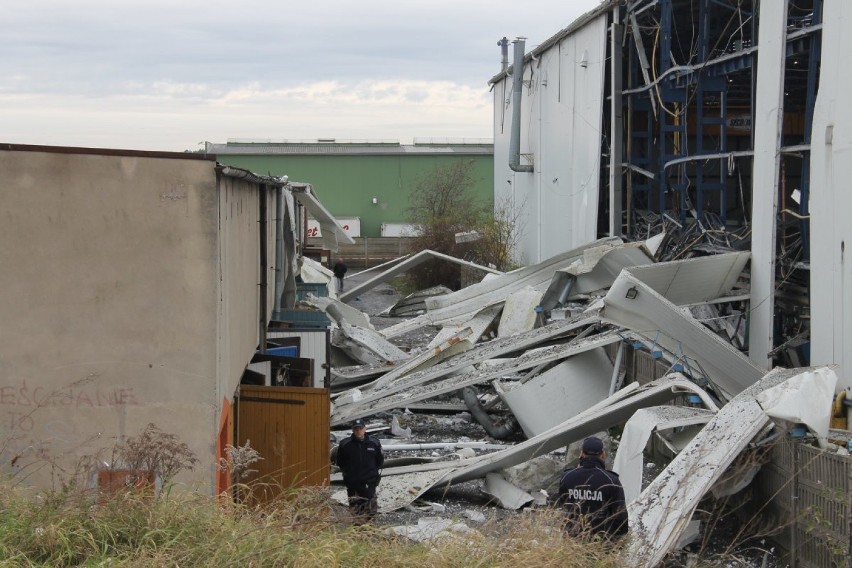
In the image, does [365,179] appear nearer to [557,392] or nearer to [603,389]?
[603,389]

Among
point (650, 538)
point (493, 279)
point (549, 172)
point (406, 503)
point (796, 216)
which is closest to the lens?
point (650, 538)

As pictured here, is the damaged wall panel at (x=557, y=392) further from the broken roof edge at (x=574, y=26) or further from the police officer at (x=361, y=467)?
the broken roof edge at (x=574, y=26)

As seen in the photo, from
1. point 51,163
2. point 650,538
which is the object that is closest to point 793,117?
point 650,538

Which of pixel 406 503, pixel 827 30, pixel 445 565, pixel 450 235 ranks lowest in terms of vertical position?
pixel 406 503

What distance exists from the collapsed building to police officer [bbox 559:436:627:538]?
8.7 inches

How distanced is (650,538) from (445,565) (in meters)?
2.27

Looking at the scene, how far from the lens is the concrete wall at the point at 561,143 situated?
20797 mm

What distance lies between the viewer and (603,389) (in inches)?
490

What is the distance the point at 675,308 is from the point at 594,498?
247 inches

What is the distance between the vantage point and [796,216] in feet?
39.3

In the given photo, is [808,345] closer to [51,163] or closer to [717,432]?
[717,432]

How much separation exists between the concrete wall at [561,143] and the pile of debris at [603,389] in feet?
12.3

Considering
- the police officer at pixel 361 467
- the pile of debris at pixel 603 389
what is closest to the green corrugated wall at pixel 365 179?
the pile of debris at pixel 603 389

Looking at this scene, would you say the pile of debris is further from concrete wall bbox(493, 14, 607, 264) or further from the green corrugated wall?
the green corrugated wall
